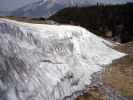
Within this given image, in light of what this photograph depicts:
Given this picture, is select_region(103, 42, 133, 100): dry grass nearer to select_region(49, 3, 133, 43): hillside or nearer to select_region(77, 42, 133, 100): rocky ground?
select_region(77, 42, 133, 100): rocky ground

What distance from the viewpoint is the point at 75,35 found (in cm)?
2883

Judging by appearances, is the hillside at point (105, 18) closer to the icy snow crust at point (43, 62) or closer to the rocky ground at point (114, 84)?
the rocky ground at point (114, 84)

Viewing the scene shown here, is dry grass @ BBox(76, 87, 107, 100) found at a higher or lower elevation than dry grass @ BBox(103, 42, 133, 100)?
lower

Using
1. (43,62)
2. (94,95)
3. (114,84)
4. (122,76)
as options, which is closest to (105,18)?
(122,76)

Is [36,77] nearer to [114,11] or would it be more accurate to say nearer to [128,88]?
[128,88]

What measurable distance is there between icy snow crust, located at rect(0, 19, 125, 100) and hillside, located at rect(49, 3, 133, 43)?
4213 centimetres

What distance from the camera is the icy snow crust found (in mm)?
22094

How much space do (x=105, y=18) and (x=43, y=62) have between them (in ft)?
188

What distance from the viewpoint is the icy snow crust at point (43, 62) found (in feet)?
72.5

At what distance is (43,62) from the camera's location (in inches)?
948

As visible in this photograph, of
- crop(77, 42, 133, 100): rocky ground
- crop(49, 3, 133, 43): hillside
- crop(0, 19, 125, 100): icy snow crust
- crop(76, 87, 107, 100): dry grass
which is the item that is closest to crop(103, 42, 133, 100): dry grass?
crop(77, 42, 133, 100): rocky ground

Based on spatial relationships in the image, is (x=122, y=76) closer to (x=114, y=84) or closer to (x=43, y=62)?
(x=114, y=84)

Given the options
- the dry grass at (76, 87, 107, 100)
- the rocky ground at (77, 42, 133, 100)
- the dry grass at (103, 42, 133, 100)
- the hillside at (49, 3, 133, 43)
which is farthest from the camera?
the hillside at (49, 3, 133, 43)

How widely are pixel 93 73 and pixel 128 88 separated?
3.05 metres
